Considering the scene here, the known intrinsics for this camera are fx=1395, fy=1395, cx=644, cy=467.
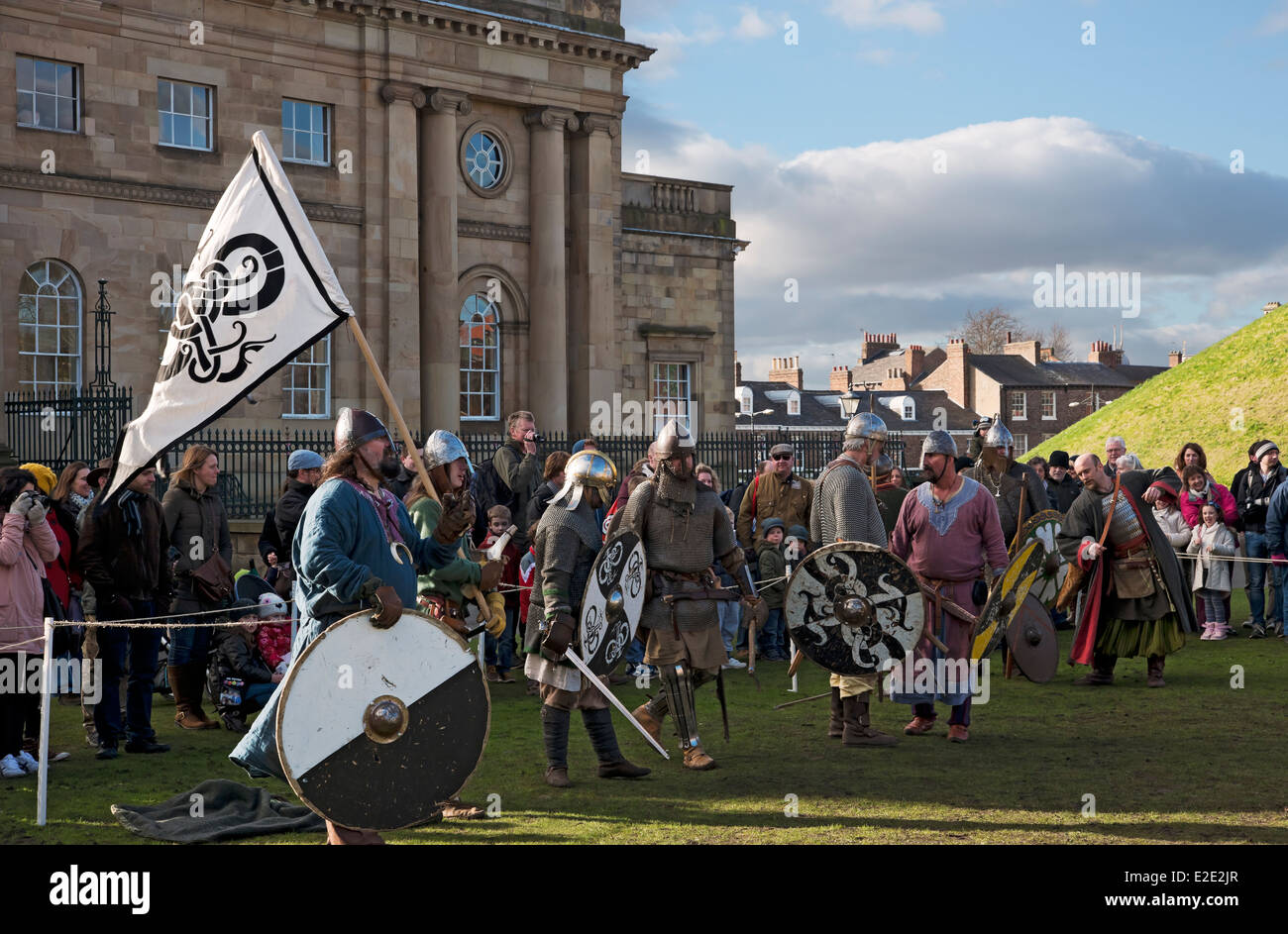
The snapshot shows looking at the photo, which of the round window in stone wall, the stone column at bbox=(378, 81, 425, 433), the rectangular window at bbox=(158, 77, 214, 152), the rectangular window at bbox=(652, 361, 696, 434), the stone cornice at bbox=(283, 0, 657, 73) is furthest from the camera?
the rectangular window at bbox=(652, 361, 696, 434)

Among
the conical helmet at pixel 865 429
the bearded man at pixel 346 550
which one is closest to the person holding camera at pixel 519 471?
the conical helmet at pixel 865 429

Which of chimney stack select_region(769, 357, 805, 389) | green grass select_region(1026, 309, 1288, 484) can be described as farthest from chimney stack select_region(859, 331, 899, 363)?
green grass select_region(1026, 309, 1288, 484)

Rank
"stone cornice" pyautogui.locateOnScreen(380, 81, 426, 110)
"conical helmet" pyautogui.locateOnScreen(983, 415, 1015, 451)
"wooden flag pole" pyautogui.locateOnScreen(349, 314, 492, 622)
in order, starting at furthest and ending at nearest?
"stone cornice" pyautogui.locateOnScreen(380, 81, 426, 110) → "conical helmet" pyautogui.locateOnScreen(983, 415, 1015, 451) → "wooden flag pole" pyautogui.locateOnScreen(349, 314, 492, 622)

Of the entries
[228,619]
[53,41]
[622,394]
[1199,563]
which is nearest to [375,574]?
[228,619]

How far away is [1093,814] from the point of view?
23.9ft

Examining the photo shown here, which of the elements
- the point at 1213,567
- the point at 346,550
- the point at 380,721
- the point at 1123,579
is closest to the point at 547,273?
the point at 1213,567

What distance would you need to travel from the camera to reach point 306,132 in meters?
27.0

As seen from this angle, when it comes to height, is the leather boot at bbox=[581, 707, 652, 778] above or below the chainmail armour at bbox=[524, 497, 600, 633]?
below

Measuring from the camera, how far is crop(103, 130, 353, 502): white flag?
7.34 meters

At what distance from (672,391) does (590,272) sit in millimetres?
4142

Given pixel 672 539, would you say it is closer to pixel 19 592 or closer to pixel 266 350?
pixel 266 350

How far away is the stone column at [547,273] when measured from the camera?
30156 millimetres

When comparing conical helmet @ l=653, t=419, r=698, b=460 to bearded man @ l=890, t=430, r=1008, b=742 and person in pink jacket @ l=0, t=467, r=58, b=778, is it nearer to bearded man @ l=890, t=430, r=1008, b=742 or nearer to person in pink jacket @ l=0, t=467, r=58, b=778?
bearded man @ l=890, t=430, r=1008, b=742

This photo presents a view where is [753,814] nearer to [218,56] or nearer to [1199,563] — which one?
[1199,563]
